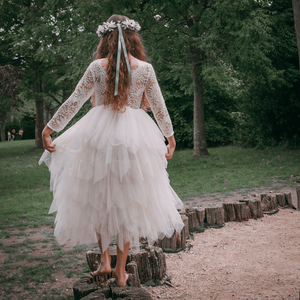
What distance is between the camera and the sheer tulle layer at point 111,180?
2383 mm

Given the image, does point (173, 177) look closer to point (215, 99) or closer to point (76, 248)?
point (76, 248)

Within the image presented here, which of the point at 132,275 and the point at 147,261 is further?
the point at 147,261

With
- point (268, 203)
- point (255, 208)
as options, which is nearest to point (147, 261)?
point (255, 208)

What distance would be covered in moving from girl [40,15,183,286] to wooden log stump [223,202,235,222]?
2.35 m

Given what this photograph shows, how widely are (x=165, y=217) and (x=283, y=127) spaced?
13158 mm

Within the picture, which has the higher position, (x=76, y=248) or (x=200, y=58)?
(x=200, y=58)

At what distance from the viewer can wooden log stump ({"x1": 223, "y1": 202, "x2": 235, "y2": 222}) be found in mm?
4845

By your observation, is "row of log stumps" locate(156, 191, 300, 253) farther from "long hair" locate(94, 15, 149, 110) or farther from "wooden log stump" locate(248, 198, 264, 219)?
"long hair" locate(94, 15, 149, 110)

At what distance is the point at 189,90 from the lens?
1324 centimetres

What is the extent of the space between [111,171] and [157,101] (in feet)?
2.51

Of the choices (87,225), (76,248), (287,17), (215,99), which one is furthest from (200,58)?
(87,225)

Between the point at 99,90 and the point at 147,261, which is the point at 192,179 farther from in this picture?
the point at 99,90

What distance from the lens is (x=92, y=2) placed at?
33.0ft

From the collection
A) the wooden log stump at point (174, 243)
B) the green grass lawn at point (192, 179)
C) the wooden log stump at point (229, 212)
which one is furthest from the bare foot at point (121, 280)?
the green grass lawn at point (192, 179)
